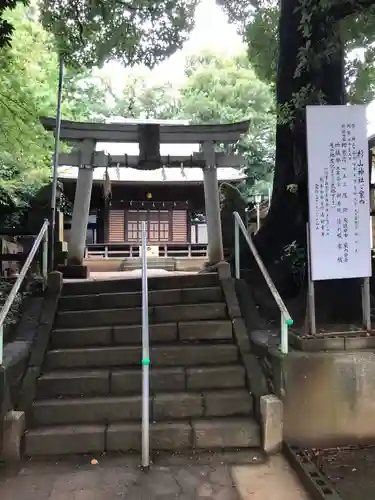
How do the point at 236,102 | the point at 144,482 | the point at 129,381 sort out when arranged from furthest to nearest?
the point at 236,102 < the point at 129,381 < the point at 144,482

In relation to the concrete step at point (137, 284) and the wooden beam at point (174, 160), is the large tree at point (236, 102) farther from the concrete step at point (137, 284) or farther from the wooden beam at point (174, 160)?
the concrete step at point (137, 284)

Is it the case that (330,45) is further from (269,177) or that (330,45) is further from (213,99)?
(213,99)

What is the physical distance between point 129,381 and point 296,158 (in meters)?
3.37

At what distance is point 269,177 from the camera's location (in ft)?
68.6

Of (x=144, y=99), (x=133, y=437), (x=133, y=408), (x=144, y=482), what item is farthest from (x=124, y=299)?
(x=144, y=99)

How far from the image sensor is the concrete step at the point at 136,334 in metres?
4.96

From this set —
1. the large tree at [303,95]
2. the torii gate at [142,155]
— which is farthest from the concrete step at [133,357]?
the torii gate at [142,155]

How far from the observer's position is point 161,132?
8.41 metres

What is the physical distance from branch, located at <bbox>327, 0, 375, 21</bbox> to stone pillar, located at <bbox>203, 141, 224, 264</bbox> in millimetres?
4109

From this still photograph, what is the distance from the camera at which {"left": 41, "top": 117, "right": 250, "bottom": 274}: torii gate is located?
8.08 m

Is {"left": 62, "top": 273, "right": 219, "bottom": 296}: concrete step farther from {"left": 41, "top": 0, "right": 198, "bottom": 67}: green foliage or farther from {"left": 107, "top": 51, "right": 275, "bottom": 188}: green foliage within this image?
{"left": 107, "top": 51, "right": 275, "bottom": 188}: green foliage

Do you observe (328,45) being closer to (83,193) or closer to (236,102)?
(83,193)

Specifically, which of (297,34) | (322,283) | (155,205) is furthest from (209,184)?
(155,205)

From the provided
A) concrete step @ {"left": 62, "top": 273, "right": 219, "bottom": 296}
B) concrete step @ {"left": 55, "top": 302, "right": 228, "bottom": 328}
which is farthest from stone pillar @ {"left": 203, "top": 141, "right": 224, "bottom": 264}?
concrete step @ {"left": 55, "top": 302, "right": 228, "bottom": 328}
